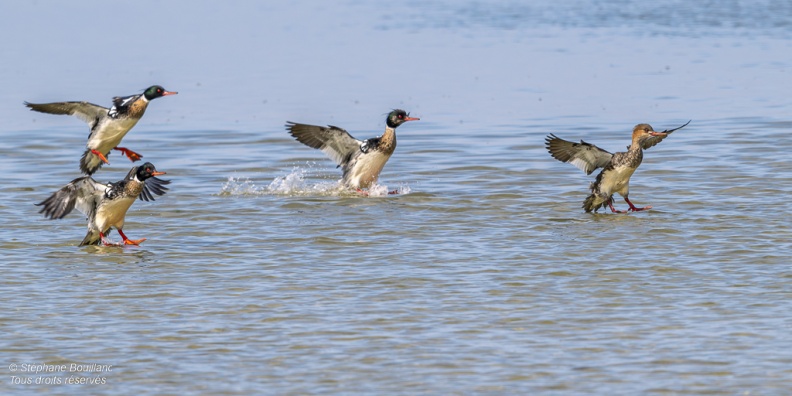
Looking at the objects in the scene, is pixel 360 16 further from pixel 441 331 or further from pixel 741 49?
pixel 441 331

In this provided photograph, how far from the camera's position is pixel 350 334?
10977 millimetres

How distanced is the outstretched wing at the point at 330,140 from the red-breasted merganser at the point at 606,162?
3647 mm

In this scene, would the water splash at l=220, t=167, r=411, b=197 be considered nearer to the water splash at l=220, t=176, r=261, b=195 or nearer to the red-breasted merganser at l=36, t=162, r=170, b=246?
the water splash at l=220, t=176, r=261, b=195

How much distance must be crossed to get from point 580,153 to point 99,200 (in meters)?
5.81

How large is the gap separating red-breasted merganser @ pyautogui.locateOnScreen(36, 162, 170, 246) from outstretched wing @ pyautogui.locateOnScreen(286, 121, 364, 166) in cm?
454

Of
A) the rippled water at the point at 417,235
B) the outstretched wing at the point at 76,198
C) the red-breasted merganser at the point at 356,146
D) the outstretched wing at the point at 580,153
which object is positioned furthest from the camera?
the red-breasted merganser at the point at 356,146

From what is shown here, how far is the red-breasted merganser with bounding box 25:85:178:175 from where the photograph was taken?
1655 cm

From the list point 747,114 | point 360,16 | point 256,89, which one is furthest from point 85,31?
point 747,114

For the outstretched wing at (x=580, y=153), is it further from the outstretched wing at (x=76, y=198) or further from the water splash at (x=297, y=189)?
the outstretched wing at (x=76, y=198)

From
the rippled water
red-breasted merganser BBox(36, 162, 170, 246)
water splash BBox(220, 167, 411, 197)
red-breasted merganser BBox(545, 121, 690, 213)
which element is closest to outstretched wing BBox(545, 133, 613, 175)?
red-breasted merganser BBox(545, 121, 690, 213)

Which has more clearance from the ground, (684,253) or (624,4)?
(624,4)

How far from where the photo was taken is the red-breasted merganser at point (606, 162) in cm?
1655

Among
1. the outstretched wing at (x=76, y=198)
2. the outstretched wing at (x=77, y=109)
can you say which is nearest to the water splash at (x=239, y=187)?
the outstretched wing at (x=77, y=109)

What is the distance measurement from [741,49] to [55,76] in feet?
55.2
